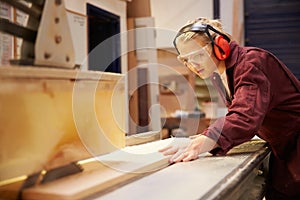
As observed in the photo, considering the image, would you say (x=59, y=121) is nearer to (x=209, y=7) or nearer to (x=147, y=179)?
(x=147, y=179)

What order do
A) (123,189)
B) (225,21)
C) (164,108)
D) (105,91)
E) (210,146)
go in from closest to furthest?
(123,189)
(105,91)
(210,146)
(225,21)
(164,108)

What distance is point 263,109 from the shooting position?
121cm

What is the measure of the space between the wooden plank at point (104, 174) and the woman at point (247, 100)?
4.0 inches

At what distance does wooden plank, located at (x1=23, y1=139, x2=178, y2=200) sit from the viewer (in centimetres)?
71

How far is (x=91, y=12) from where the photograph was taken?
343 centimetres

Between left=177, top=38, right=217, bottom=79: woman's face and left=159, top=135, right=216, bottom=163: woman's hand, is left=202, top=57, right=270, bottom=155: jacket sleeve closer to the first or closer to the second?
left=159, top=135, right=216, bottom=163: woman's hand

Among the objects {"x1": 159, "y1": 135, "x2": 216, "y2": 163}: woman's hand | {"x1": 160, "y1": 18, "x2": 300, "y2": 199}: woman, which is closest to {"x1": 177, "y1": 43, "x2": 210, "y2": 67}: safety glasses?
{"x1": 160, "y1": 18, "x2": 300, "y2": 199}: woman

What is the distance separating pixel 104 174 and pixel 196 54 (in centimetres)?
63

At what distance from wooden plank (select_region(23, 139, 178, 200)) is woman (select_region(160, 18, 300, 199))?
10 cm

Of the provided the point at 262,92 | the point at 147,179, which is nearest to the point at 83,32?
the point at 262,92

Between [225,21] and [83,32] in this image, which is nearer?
[83,32]

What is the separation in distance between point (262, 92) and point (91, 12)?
255 cm

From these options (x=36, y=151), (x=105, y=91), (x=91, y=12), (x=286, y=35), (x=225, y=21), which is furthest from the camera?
(x=225, y=21)

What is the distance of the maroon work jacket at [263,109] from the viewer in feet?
3.89
